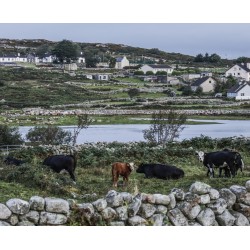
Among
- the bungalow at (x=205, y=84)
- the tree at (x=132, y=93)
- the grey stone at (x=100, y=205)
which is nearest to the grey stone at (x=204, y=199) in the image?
the grey stone at (x=100, y=205)

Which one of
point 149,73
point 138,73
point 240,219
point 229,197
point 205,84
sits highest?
point 229,197

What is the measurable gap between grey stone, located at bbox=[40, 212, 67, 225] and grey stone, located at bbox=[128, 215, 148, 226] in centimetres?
114

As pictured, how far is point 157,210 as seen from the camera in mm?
11422

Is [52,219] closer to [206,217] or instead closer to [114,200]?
[114,200]

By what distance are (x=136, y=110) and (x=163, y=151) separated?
5508cm

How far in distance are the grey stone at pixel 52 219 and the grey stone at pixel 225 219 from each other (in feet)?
9.38

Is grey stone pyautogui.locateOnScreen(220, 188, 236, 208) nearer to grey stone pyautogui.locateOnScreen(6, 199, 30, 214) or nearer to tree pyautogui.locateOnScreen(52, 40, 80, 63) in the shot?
grey stone pyautogui.locateOnScreen(6, 199, 30, 214)

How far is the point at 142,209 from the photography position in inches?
445

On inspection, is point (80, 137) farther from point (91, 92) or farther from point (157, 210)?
point (91, 92)

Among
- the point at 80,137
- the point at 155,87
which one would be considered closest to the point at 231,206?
the point at 80,137

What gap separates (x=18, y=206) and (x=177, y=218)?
9.15 ft

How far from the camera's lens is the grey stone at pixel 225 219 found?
38.4 ft

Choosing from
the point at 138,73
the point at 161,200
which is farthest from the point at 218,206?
the point at 138,73

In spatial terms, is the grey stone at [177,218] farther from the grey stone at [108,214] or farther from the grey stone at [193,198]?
the grey stone at [108,214]
